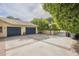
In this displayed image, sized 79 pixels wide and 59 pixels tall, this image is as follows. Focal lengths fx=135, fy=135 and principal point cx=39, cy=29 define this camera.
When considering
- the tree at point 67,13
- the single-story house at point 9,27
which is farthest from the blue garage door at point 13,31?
the tree at point 67,13

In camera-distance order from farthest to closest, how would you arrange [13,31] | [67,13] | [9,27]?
[9,27] < [13,31] < [67,13]

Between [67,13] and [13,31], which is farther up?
[67,13]

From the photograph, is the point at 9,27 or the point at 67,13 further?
the point at 9,27

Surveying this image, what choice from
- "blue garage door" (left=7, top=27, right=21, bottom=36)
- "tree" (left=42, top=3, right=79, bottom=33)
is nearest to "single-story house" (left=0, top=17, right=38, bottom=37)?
"blue garage door" (left=7, top=27, right=21, bottom=36)

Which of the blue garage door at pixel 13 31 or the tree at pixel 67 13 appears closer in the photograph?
the tree at pixel 67 13

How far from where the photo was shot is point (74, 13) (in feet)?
11.2

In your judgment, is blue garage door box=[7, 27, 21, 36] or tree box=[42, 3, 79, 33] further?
blue garage door box=[7, 27, 21, 36]

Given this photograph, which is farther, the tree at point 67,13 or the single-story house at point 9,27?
the single-story house at point 9,27

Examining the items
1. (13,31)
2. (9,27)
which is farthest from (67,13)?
(9,27)

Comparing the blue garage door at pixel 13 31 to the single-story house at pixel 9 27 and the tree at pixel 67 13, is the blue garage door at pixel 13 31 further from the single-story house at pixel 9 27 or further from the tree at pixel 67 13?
the tree at pixel 67 13

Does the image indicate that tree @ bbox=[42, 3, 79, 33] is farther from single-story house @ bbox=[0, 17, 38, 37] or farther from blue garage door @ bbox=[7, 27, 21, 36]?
blue garage door @ bbox=[7, 27, 21, 36]

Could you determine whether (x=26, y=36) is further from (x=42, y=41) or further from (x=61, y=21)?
(x=61, y=21)

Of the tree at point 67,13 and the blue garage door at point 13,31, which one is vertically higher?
the tree at point 67,13

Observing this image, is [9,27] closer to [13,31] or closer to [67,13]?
[13,31]
